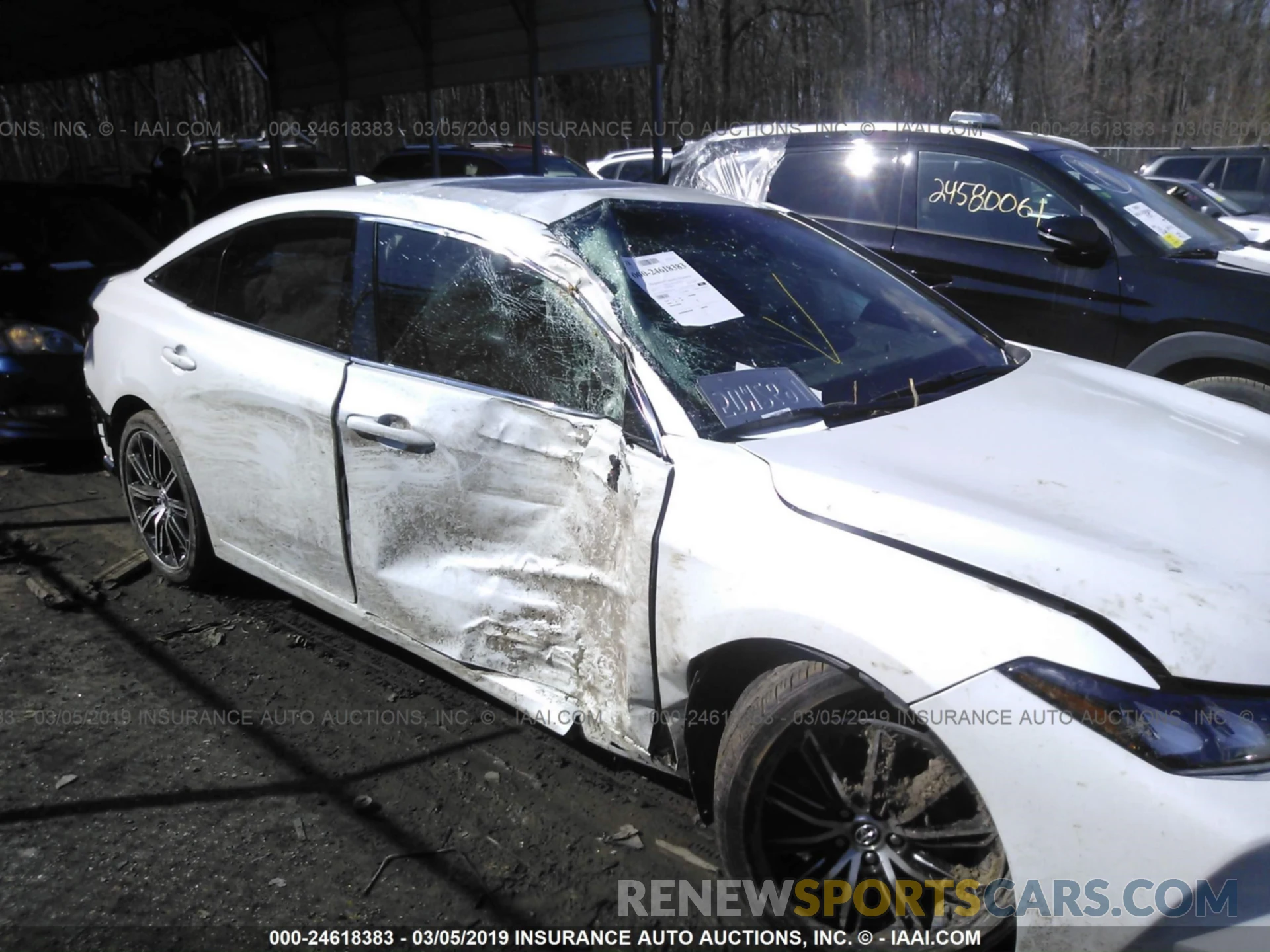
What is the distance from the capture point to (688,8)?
23672 mm

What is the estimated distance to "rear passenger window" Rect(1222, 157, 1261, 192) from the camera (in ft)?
44.7

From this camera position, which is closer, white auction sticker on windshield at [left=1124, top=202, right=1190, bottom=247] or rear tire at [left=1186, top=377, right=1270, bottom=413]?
rear tire at [left=1186, top=377, right=1270, bottom=413]

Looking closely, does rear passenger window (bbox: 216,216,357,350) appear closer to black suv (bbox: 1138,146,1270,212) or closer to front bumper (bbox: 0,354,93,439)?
front bumper (bbox: 0,354,93,439)

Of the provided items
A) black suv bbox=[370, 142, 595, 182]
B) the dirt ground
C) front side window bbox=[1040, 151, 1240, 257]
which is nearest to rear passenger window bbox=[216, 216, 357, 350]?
the dirt ground

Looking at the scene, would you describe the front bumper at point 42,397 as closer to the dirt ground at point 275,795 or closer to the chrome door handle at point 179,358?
the dirt ground at point 275,795

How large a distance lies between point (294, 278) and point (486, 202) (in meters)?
0.93

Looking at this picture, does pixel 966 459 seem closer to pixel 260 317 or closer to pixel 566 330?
pixel 566 330

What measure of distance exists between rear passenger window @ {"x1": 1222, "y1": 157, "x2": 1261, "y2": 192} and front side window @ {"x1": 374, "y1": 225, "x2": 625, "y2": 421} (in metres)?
14.6

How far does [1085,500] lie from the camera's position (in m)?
2.13

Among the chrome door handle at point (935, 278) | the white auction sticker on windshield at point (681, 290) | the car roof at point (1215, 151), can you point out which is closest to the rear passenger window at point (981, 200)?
the chrome door handle at point (935, 278)

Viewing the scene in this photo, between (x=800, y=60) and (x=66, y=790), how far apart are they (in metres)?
24.3

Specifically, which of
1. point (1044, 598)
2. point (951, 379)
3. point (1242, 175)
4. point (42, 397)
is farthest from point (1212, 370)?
point (1242, 175)

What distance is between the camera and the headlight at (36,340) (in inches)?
212

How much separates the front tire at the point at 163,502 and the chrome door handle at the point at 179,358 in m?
0.31
